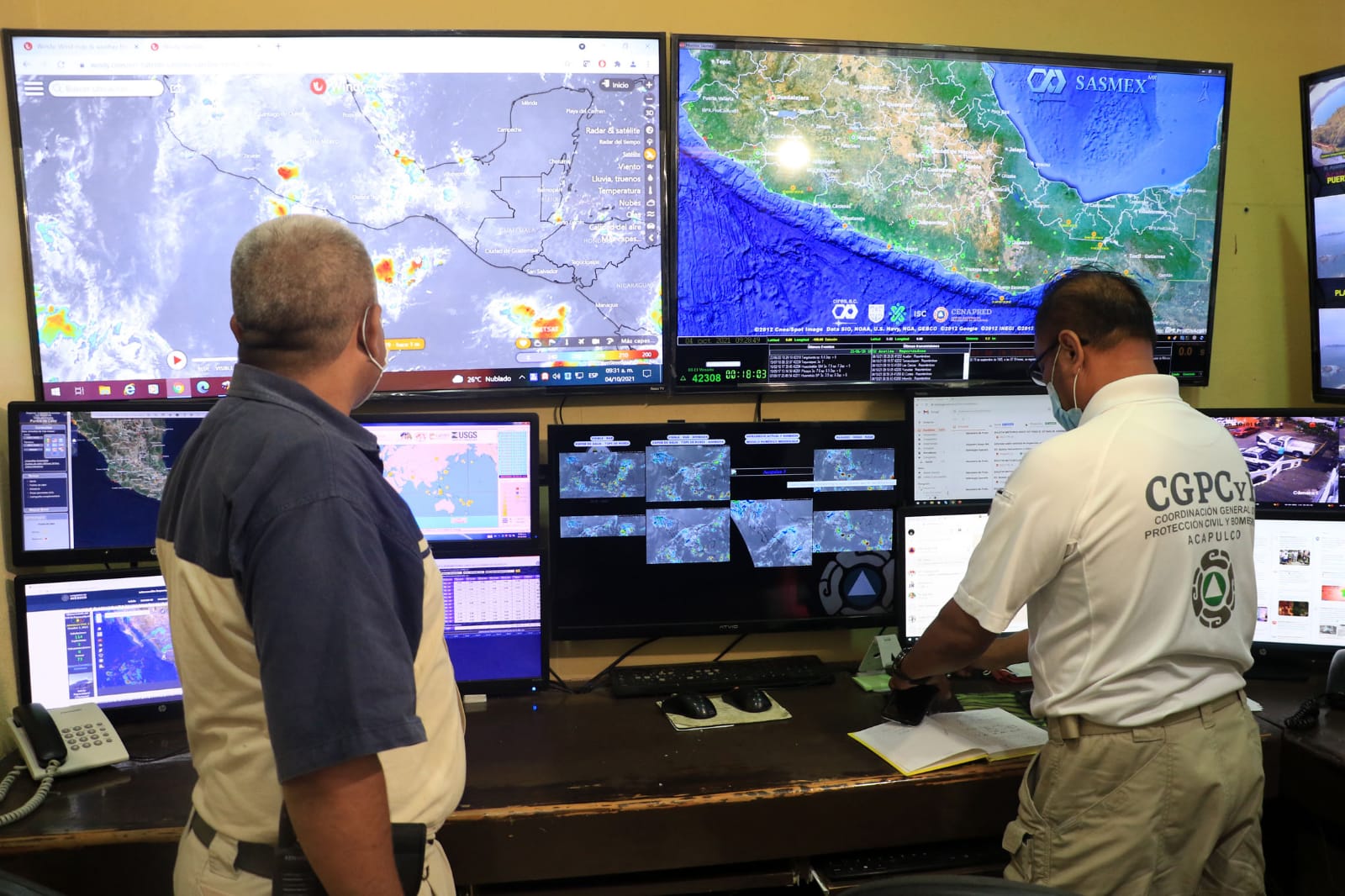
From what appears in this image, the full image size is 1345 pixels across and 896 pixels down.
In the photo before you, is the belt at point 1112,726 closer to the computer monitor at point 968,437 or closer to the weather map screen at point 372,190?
the computer monitor at point 968,437

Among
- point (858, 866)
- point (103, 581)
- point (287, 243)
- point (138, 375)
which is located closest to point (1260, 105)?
point (858, 866)

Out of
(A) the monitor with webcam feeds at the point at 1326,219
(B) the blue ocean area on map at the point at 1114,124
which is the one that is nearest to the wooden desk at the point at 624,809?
(A) the monitor with webcam feeds at the point at 1326,219

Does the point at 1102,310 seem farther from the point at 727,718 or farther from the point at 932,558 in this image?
the point at 727,718

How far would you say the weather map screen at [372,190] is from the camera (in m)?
2.12

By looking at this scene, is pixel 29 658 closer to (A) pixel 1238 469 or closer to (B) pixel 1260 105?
(A) pixel 1238 469

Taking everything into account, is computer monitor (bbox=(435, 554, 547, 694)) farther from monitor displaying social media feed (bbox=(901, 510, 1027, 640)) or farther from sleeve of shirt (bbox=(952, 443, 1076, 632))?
sleeve of shirt (bbox=(952, 443, 1076, 632))

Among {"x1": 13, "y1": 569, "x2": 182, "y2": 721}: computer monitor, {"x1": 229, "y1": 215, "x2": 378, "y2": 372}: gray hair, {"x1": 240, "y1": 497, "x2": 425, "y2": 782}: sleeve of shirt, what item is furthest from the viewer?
{"x1": 13, "y1": 569, "x2": 182, "y2": 721}: computer monitor

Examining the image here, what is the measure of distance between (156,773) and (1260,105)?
310 centimetres

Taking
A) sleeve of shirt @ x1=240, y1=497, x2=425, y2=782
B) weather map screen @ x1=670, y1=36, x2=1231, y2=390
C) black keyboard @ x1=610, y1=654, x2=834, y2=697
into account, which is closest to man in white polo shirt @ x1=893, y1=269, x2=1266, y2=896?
black keyboard @ x1=610, y1=654, x2=834, y2=697

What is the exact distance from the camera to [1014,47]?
2.53m

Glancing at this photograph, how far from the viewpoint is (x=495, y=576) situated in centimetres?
225

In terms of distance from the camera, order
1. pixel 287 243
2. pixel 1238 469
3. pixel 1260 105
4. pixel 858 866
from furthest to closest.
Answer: pixel 1260 105 < pixel 858 866 < pixel 1238 469 < pixel 287 243

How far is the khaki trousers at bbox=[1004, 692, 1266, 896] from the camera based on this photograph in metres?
1.61

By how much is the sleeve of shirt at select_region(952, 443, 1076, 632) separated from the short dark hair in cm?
27
